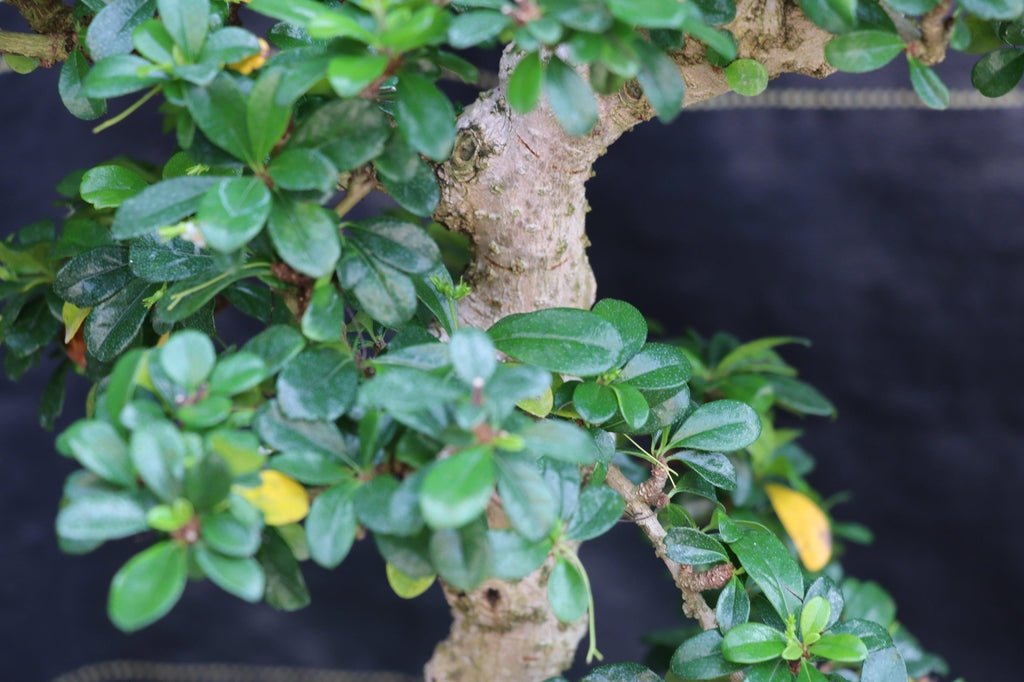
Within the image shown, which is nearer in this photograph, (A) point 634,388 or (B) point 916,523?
(A) point 634,388

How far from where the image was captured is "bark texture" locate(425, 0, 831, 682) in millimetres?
818

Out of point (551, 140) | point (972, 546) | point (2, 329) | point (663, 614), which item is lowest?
point (663, 614)

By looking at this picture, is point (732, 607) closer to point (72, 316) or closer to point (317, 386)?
point (317, 386)

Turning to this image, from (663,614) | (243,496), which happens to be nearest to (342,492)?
(243,496)

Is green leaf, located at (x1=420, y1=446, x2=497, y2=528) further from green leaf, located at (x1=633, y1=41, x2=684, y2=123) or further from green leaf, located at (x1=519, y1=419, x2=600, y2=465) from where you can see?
green leaf, located at (x1=633, y1=41, x2=684, y2=123)

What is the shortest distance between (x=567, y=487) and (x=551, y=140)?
12.3 inches

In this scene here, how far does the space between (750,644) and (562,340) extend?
262 mm

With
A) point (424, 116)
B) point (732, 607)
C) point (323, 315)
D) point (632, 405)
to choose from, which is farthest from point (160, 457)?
point (732, 607)

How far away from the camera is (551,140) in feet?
2.87

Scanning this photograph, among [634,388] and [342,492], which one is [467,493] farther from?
[634,388]

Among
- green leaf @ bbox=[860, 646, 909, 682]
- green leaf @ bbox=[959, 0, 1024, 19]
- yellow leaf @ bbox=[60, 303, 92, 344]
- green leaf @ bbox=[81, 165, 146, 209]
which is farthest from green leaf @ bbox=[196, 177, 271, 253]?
green leaf @ bbox=[860, 646, 909, 682]

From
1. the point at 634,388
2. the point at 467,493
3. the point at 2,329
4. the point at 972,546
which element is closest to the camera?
the point at 467,493

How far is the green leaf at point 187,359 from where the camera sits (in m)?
0.61

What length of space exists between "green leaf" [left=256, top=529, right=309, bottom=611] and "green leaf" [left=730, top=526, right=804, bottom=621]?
34 cm
